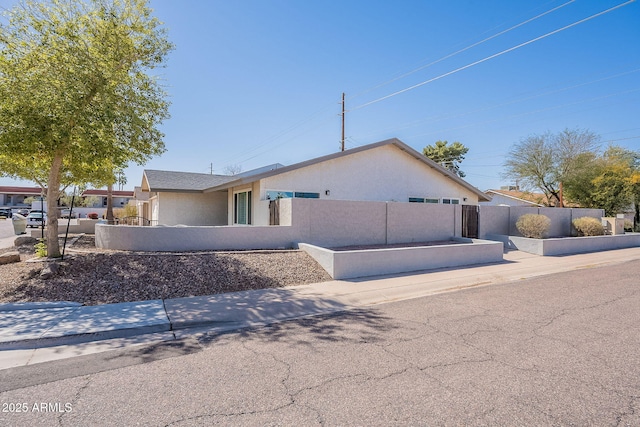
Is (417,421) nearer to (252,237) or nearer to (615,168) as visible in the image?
(252,237)

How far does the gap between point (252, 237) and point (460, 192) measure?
44.8 feet

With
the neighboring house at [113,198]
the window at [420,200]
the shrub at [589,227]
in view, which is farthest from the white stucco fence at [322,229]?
the neighboring house at [113,198]

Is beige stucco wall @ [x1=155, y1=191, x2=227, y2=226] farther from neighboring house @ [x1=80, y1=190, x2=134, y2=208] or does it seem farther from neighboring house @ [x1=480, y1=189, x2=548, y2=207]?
neighboring house @ [x1=80, y1=190, x2=134, y2=208]

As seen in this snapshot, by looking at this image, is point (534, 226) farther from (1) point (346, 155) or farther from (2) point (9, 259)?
(2) point (9, 259)

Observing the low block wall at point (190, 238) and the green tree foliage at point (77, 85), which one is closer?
the green tree foliage at point (77, 85)

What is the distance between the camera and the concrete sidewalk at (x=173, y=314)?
4934mm

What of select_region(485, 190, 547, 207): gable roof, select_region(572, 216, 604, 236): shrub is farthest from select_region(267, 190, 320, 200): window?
select_region(485, 190, 547, 207): gable roof

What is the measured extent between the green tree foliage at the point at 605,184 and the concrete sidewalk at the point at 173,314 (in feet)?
75.3

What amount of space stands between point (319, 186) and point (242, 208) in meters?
4.17

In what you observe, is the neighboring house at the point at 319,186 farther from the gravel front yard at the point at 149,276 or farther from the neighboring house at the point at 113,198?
the neighboring house at the point at 113,198

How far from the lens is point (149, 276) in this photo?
8008mm

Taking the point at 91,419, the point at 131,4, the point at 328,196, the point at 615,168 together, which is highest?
the point at 131,4

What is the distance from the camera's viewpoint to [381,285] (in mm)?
8633

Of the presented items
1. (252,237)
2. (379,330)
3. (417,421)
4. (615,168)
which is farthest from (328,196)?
(615,168)
